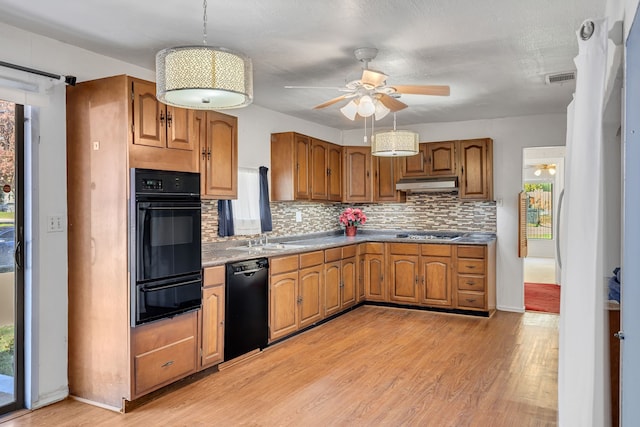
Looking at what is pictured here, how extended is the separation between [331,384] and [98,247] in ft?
6.08

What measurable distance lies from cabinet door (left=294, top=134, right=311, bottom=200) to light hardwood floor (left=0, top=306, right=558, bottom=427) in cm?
154

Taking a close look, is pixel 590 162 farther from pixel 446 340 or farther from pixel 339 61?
pixel 446 340

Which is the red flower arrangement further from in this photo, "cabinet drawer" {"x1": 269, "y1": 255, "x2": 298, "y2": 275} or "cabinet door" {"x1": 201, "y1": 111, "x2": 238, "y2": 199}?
"cabinet door" {"x1": 201, "y1": 111, "x2": 238, "y2": 199}

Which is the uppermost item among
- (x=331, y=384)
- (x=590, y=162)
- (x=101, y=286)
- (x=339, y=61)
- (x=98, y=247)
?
(x=339, y=61)

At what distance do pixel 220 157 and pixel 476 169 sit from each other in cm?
324

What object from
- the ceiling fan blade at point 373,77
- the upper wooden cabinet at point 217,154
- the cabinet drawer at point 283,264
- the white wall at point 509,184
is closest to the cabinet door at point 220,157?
the upper wooden cabinet at point 217,154

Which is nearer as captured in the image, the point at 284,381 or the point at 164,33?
the point at 164,33

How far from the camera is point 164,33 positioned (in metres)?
3.01

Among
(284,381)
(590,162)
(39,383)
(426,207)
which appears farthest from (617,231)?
(426,207)

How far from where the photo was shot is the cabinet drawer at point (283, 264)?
429 cm

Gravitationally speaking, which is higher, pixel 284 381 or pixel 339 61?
pixel 339 61

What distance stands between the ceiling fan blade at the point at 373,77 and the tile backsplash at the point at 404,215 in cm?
256

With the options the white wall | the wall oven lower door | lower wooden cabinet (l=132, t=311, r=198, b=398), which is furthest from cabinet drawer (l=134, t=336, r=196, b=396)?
the white wall

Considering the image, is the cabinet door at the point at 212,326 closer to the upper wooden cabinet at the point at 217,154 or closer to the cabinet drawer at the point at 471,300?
the upper wooden cabinet at the point at 217,154
